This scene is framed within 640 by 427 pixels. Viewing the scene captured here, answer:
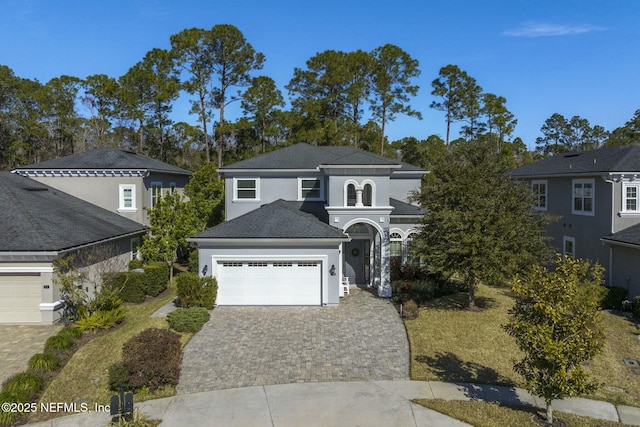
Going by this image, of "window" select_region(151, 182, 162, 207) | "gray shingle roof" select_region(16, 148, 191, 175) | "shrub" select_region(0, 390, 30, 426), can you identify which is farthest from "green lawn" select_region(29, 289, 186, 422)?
"gray shingle roof" select_region(16, 148, 191, 175)

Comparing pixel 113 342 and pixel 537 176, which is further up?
pixel 537 176

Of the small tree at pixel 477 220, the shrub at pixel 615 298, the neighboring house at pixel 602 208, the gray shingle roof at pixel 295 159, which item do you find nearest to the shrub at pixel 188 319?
the small tree at pixel 477 220

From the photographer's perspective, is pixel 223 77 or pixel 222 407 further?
pixel 223 77

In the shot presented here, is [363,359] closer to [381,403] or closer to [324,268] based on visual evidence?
[381,403]

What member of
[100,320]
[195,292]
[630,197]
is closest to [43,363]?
[100,320]

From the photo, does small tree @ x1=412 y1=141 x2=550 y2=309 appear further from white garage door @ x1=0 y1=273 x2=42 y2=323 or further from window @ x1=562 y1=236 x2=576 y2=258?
white garage door @ x1=0 y1=273 x2=42 y2=323

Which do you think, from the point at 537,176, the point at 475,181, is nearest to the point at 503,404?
the point at 475,181
